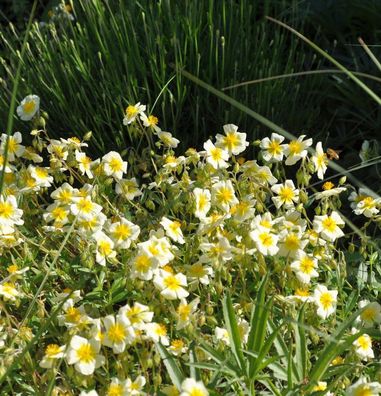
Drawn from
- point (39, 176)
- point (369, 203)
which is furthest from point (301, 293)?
point (39, 176)

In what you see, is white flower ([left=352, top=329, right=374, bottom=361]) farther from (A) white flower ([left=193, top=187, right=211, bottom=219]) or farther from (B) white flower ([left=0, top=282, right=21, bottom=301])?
(B) white flower ([left=0, top=282, right=21, bottom=301])

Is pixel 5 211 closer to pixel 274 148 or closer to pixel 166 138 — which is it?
pixel 166 138

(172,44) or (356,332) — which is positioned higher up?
(172,44)

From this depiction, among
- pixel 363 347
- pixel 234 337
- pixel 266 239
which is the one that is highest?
pixel 266 239

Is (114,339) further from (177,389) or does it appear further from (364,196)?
(364,196)

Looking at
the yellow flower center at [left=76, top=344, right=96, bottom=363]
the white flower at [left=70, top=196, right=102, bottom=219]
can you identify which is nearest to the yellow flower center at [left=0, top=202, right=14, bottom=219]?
the white flower at [left=70, top=196, right=102, bottom=219]

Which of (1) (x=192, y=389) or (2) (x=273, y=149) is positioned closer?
(1) (x=192, y=389)

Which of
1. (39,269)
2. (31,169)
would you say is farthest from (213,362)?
(31,169)

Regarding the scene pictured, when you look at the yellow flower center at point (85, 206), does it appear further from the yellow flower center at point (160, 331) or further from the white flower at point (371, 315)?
the white flower at point (371, 315)
